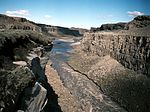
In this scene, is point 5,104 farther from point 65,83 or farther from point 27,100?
point 65,83

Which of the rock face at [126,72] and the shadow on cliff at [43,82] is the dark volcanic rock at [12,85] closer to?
the shadow on cliff at [43,82]

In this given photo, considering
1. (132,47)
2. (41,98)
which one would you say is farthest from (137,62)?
(41,98)

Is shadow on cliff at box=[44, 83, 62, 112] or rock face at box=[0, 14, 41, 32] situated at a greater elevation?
rock face at box=[0, 14, 41, 32]

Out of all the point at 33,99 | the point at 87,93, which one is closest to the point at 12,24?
the point at 87,93

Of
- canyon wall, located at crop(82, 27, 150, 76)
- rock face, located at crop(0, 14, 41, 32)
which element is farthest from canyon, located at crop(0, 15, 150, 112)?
rock face, located at crop(0, 14, 41, 32)

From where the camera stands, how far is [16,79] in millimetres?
12227

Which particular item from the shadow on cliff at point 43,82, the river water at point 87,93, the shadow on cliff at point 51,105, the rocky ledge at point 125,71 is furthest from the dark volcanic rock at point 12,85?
the rocky ledge at point 125,71

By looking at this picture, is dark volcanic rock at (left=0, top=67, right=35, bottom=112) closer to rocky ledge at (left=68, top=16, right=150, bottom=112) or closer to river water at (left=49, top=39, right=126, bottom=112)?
river water at (left=49, top=39, right=126, bottom=112)

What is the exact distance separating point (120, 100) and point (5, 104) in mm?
16841

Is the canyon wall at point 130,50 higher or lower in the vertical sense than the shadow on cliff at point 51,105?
higher

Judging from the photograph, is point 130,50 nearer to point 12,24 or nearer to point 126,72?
point 126,72

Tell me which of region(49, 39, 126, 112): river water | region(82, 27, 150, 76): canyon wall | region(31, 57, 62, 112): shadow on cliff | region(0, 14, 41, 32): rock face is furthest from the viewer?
region(0, 14, 41, 32): rock face

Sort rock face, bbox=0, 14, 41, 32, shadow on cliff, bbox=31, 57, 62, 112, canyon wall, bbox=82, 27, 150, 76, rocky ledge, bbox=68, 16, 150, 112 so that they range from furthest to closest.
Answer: rock face, bbox=0, 14, 41, 32
canyon wall, bbox=82, 27, 150, 76
rocky ledge, bbox=68, 16, 150, 112
shadow on cliff, bbox=31, 57, 62, 112

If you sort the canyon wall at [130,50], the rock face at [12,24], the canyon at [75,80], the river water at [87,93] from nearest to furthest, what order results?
1. the canyon at [75,80]
2. the river water at [87,93]
3. the canyon wall at [130,50]
4. the rock face at [12,24]
